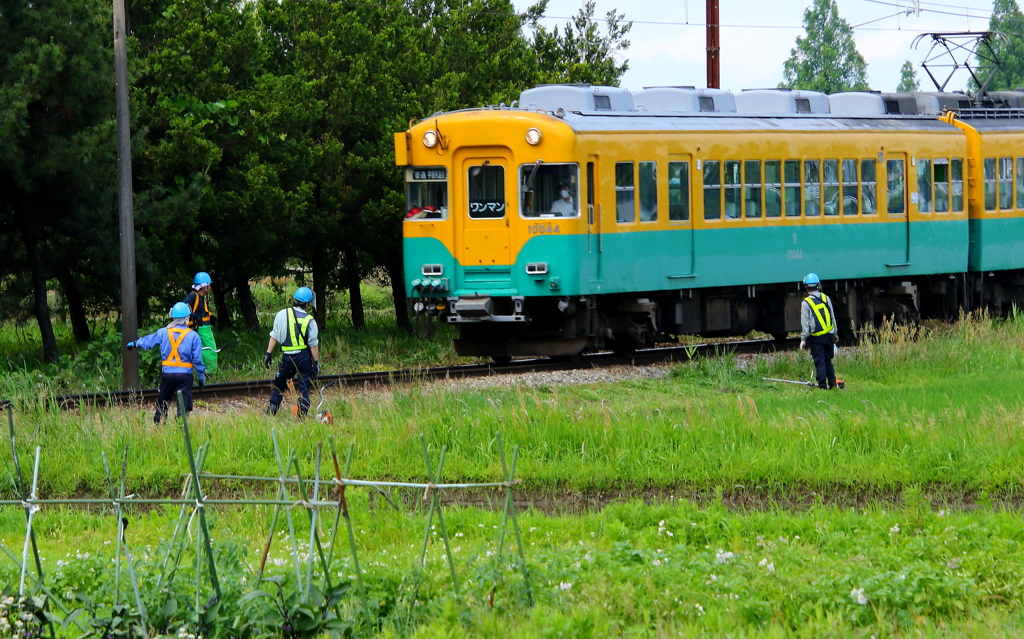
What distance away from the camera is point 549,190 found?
16.7 meters

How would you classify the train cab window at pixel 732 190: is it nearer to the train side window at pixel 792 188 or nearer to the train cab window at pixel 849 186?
the train side window at pixel 792 188

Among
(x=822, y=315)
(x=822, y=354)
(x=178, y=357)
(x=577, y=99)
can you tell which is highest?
(x=577, y=99)

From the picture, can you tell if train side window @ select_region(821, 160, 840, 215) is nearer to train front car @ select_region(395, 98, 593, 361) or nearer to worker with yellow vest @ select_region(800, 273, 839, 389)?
worker with yellow vest @ select_region(800, 273, 839, 389)

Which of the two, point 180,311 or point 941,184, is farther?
point 941,184

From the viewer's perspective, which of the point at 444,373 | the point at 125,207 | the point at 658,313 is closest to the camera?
the point at 125,207

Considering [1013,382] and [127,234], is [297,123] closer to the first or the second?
[127,234]

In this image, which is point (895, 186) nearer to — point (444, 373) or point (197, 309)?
point (444, 373)

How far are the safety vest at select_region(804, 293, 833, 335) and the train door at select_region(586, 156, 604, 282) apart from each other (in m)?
2.73

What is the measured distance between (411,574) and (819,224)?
44.7 feet

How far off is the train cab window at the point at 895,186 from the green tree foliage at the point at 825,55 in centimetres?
7876

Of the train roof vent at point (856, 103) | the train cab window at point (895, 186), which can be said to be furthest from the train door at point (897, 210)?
the train roof vent at point (856, 103)

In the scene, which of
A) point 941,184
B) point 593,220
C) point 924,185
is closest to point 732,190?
point 593,220

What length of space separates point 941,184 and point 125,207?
42.4 feet

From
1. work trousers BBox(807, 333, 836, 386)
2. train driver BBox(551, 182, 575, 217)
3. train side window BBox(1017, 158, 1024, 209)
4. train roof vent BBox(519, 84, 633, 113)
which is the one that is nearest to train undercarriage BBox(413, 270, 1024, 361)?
train driver BBox(551, 182, 575, 217)
